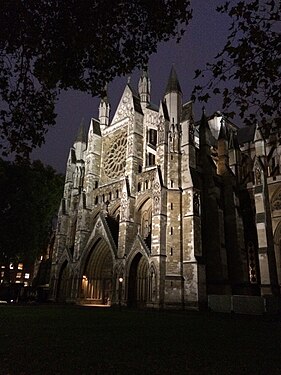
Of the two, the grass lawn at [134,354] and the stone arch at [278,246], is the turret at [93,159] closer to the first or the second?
the stone arch at [278,246]

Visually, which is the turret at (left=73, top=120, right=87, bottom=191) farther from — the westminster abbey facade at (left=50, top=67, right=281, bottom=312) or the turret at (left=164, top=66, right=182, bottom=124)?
the turret at (left=164, top=66, right=182, bottom=124)

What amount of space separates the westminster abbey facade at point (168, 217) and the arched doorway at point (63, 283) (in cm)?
10

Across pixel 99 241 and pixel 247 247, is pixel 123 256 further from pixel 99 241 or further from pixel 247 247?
pixel 247 247

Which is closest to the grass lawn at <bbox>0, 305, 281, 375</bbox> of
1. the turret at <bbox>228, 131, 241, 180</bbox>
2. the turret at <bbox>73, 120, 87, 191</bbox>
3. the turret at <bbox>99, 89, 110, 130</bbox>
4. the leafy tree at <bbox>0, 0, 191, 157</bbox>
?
the leafy tree at <bbox>0, 0, 191, 157</bbox>

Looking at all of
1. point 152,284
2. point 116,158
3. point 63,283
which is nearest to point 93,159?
point 116,158

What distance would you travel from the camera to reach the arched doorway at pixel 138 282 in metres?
25.2

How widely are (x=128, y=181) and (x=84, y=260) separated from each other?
866cm

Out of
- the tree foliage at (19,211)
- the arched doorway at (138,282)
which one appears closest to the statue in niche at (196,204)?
the arched doorway at (138,282)

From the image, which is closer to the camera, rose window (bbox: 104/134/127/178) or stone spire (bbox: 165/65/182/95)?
stone spire (bbox: 165/65/182/95)

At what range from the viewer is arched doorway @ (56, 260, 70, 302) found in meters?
31.2

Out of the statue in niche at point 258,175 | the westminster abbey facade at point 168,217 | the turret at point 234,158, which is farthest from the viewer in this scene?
the turret at point 234,158

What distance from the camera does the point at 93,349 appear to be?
628 centimetres

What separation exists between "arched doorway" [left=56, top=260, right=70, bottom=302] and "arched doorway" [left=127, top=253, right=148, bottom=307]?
322 inches

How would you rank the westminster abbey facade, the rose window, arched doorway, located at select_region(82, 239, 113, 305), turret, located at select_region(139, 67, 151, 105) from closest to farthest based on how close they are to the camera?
the westminster abbey facade, arched doorway, located at select_region(82, 239, 113, 305), the rose window, turret, located at select_region(139, 67, 151, 105)
